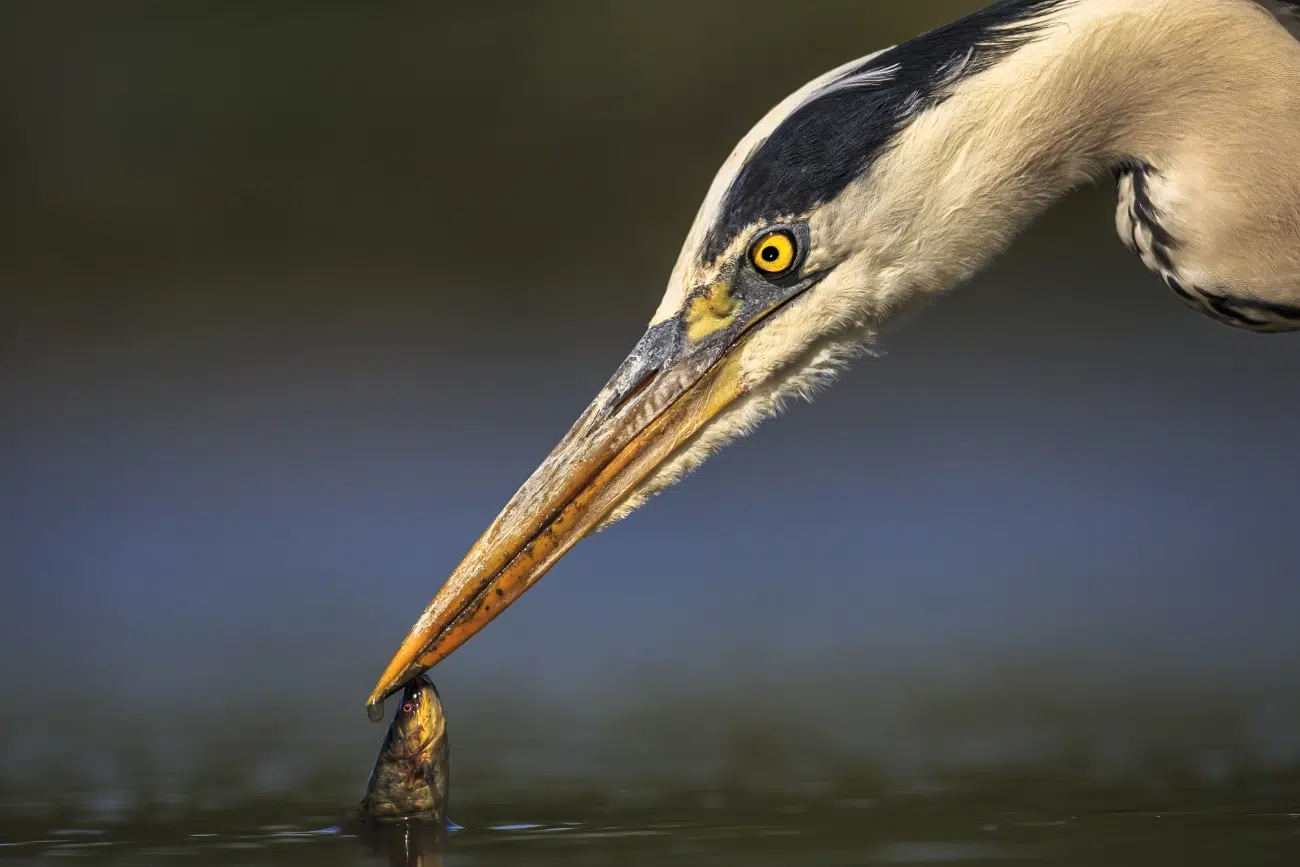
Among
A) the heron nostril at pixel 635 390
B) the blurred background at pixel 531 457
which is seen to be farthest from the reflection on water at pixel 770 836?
the heron nostril at pixel 635 390

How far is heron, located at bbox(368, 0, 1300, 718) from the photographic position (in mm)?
4098

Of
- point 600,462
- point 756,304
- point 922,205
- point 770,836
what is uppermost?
point 922,205

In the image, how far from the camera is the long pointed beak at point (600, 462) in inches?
168

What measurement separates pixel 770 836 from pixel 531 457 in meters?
4.25

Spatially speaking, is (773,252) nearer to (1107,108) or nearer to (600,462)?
(600,462)

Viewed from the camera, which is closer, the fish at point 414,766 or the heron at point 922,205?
the fish at point 414,766

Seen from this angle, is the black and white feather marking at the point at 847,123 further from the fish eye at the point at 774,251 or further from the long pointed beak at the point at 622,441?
the long pointed beak at the point at 622,441

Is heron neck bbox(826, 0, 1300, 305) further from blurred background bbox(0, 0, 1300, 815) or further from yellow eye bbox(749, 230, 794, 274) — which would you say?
blurred background bbox(0, 0, 1300, 815)

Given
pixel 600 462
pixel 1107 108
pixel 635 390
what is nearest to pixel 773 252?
pixel 635 390

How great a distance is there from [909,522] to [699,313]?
3.40 metres

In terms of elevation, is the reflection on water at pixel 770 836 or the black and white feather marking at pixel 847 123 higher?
the black and white feather marking at pixel 847 123

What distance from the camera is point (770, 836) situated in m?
4.03

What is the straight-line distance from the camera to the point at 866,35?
11.4 metres

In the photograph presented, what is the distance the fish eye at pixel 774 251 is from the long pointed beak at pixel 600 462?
20 cm
